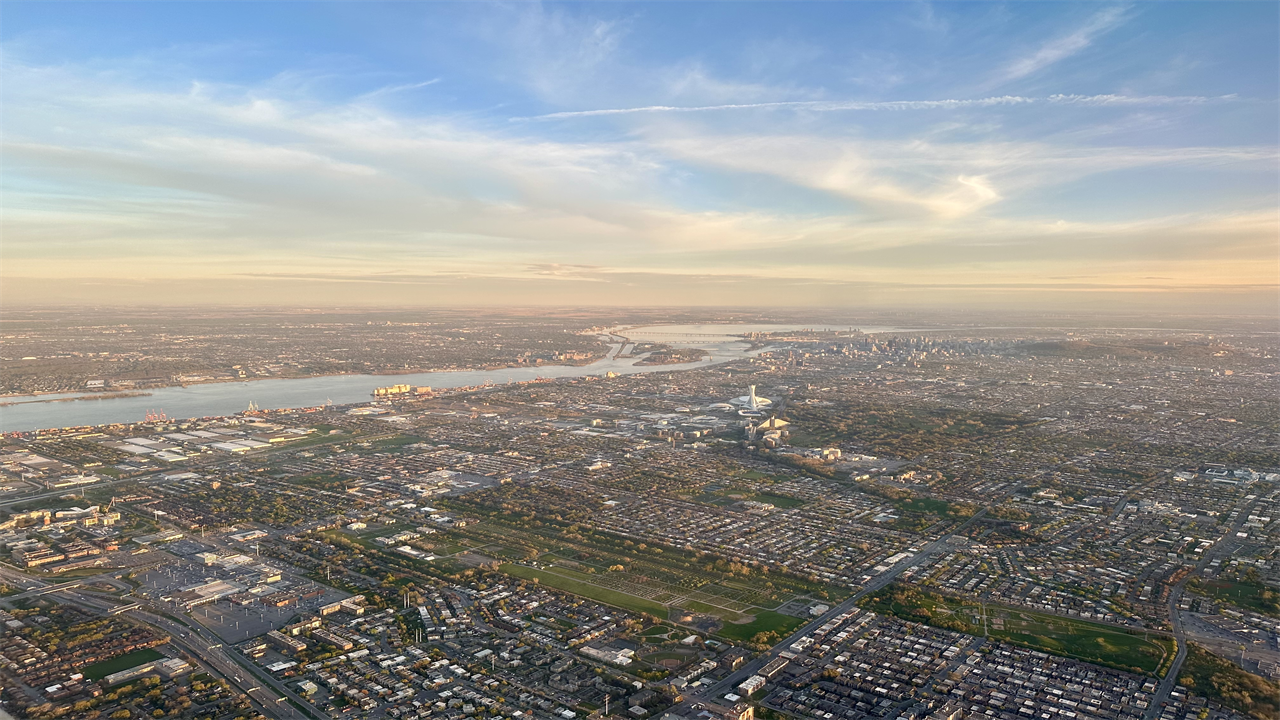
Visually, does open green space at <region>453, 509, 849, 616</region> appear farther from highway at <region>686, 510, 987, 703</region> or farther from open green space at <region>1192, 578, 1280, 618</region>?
open green space at <region>1192, 578, 1280, 618</region>

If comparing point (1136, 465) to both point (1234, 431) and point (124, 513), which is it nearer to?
point (1234, 431)

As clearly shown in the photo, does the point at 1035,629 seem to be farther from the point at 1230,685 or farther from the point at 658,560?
the point at 658,560

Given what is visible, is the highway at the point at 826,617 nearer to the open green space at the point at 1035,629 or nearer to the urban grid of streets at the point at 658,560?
the urban grid of streets at the point at 658,560

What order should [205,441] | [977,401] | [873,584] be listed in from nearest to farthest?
[873,584], [205,441], [977,401]

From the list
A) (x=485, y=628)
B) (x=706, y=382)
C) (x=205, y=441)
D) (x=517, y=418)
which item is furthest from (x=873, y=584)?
(x=706, y=382)

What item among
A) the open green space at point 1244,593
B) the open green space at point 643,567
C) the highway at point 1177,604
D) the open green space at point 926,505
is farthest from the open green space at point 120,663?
the open green space at point 1244,593

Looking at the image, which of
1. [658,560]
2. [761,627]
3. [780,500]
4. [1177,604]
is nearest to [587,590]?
[658,560]

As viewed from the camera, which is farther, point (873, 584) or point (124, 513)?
point (124, 513)
